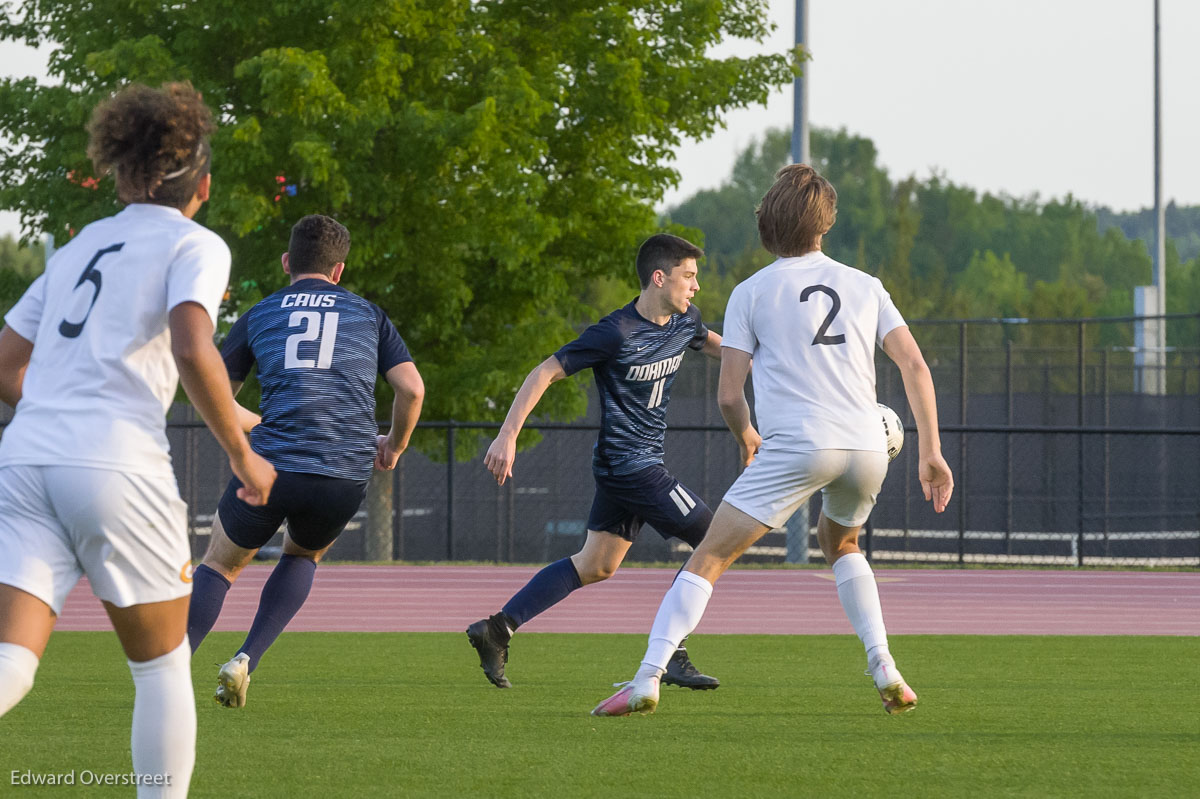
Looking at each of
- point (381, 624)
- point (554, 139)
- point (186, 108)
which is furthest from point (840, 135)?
point (186, 108)

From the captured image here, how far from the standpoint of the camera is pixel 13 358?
363 centimetres

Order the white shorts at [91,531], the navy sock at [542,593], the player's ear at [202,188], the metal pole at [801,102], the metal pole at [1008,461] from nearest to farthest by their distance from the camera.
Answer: the white shorts at [91,531]
the player's ear at [202,188]
the navy sock at [542,593]
the metal pole at [801,102]
the metal pole at [1008,461]

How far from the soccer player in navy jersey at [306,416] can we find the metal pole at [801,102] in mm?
10798

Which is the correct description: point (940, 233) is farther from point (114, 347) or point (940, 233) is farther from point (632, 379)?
point (114, 347)

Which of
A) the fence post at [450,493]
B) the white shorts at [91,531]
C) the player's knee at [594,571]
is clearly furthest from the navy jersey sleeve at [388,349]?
the fence post at [450,493]

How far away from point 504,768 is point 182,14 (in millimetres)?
14665

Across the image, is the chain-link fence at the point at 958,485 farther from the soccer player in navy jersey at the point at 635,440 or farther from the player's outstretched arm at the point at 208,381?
the player's outstretched arm at the point at 208,381

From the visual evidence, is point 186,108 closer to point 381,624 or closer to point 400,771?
point 400,771

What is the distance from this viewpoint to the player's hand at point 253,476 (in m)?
3.38

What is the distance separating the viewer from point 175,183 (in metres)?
3.44

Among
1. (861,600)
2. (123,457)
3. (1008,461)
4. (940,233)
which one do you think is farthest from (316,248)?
(940,233)

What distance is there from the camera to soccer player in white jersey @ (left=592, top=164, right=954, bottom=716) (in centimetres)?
525

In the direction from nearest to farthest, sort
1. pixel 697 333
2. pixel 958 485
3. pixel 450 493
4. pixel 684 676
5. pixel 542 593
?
1. pixel 684 676
2. pixel 542 593
3. pixel 697 333
4. pixel 450 493
5. pixel 958 485

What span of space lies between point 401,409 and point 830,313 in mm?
1668
